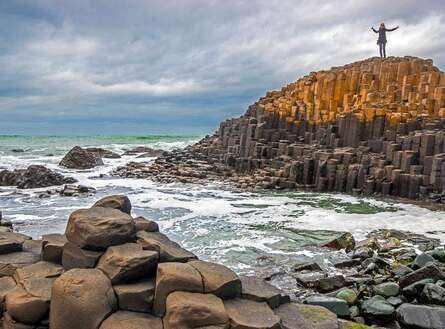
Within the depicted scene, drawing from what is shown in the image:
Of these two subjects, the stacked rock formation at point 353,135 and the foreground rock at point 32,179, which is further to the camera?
the foreground rock at point 32,179

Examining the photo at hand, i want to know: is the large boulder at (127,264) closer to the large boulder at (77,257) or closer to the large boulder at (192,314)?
the large boulder at (77,257)

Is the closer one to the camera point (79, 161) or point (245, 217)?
point (245, 217)

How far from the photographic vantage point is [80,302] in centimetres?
413

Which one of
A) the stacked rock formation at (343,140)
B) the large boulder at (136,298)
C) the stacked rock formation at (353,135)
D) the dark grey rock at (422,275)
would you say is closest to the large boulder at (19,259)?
the large boulder at (136,298)

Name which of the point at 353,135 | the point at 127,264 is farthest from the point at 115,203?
the point at 353,135

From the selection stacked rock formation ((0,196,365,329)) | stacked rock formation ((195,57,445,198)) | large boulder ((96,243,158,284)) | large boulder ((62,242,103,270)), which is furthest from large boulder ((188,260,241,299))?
stacked rock formation ((195,57,445,198))

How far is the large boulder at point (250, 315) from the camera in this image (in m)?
3.97

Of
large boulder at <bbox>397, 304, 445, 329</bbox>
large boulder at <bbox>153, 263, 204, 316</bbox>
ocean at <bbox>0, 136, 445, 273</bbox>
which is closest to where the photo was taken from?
large boulder at <bbox>153, 263, 204, 316</bbox>

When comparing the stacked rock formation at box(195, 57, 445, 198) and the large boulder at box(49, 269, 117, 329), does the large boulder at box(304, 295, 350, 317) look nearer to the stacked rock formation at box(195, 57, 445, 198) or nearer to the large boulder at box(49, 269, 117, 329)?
the large boulder at box(49, 269, 117, 329)

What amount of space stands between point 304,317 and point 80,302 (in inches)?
84.3

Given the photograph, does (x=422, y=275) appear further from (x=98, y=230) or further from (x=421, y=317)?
(x=98, y=230)

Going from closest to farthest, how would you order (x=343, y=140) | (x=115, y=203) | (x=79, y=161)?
(x=115, y=203) → (x=343, y=140) → (x=79, y=161)

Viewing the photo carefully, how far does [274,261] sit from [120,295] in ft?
15.5

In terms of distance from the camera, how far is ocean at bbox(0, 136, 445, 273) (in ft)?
31.0
